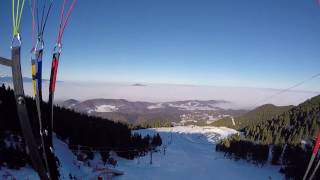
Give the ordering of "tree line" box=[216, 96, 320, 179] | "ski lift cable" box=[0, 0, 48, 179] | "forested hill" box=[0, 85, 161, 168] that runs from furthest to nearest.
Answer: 1. "tree line" box=[216, 96, 320, 179]
2. "forested hill" box=[0, 85, 161, 168]
3. "ski lift cable" box=[0, 0, 48, 179]

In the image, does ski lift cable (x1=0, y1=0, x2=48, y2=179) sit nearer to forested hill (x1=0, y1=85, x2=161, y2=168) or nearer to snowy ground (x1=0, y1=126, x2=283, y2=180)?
forested hill (x1=0, y1=85, x2=161, y2=168)

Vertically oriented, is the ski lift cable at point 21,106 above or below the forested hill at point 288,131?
above

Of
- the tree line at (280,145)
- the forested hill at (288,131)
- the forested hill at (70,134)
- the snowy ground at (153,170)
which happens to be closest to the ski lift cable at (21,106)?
the forested hill at (70,134)

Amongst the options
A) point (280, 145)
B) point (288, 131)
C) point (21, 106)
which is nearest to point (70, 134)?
point (21, 106)

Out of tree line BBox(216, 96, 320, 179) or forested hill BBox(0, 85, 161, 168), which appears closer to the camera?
forested hill BBox(0, 85, 161, 168)

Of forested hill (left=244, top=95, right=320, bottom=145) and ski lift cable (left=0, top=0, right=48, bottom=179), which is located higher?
ski lift cable (left=0, top=0, right=48, bottom=179)

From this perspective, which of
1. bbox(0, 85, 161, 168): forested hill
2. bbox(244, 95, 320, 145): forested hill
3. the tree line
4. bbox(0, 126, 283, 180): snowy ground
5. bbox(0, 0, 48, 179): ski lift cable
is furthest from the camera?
bbox(244, 95, 320, 145): forested hill

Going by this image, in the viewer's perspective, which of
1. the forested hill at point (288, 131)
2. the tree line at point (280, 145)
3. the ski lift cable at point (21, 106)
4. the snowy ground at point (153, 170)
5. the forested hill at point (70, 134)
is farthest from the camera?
the forested hill at point (288, 131)

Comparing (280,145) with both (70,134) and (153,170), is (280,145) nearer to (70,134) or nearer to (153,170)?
(153,170)

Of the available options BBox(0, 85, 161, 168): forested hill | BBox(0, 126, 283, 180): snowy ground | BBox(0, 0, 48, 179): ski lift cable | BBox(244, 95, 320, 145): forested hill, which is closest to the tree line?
BBox(244, 95, 320, 145): forested hill

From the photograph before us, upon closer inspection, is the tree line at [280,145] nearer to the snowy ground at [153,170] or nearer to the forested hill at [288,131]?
the forested hill at [288,131]

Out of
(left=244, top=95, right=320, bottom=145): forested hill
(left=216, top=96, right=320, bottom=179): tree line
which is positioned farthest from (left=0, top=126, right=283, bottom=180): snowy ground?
(left=244, top=95, right=320, bottom=145): forested hill
